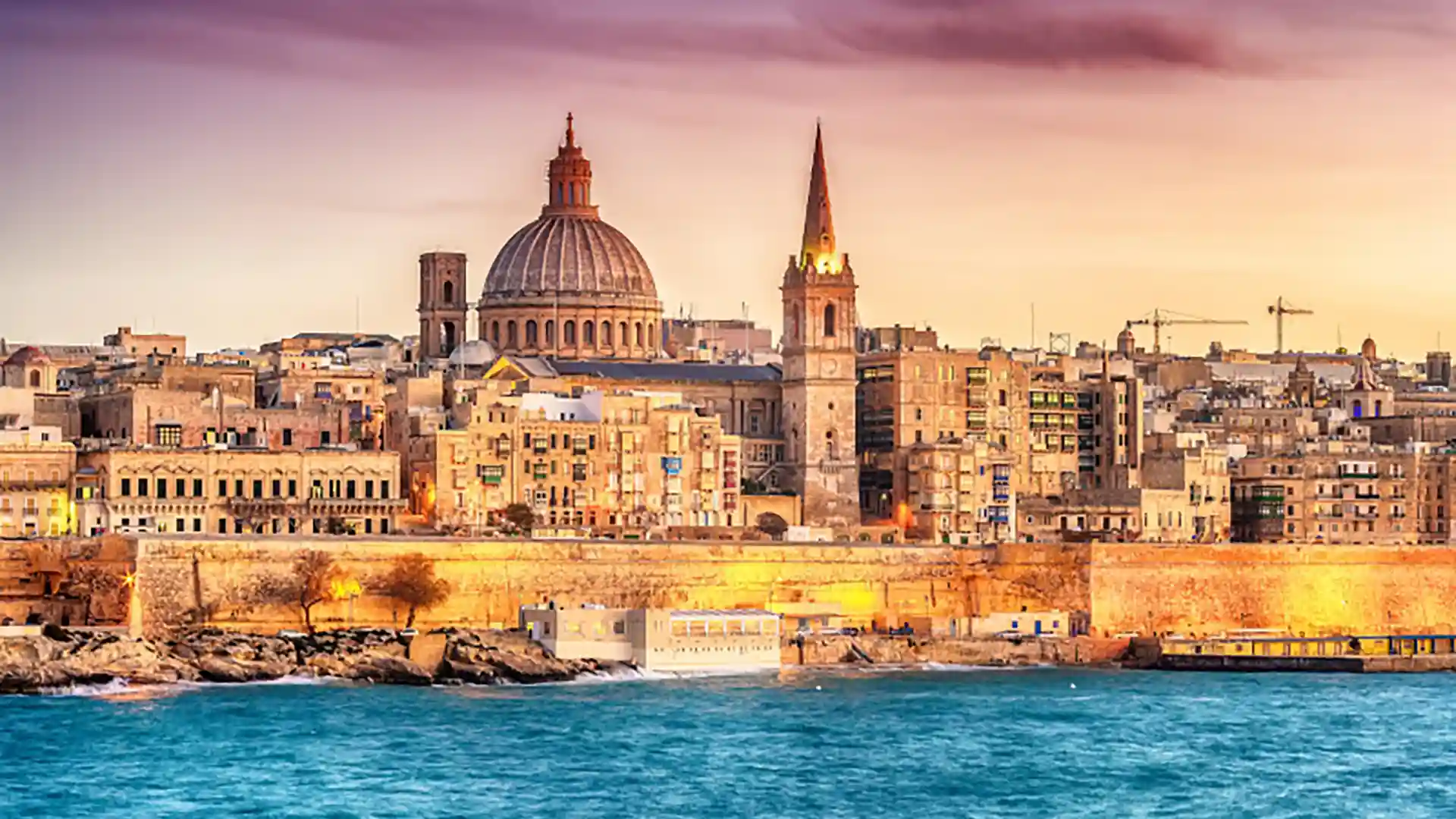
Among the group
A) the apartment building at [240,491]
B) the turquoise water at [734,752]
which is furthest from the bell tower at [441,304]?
the turquoise water at [734,752]

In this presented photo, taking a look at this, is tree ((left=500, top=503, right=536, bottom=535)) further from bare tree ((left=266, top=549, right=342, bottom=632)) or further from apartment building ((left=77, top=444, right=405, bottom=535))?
bare tree ((left=266, top=549, right=342, bottom=632))

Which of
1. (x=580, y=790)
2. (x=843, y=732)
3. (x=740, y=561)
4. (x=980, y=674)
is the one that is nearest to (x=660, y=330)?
(x=740, y=561)

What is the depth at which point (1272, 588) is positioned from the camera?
90.8 metres

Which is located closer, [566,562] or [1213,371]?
[566,562]

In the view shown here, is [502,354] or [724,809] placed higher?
[502,354]

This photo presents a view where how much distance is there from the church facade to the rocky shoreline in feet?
74.1

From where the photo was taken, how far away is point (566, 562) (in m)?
84.2

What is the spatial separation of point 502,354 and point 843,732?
43225 mm

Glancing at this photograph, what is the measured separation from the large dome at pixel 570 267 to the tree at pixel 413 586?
31.6 m

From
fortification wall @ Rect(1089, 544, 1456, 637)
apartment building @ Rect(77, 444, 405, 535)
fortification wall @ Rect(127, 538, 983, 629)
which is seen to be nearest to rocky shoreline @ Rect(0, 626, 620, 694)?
fortification wall @ Rect(127, 538, 983, 629)

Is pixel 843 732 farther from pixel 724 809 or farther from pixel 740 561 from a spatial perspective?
pixel 740 561

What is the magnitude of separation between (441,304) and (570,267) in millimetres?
Answer: 4929

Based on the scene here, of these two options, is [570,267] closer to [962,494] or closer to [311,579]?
[962,494]

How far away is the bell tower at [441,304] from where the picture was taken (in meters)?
114
